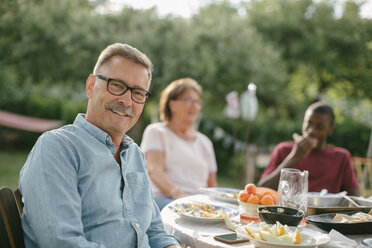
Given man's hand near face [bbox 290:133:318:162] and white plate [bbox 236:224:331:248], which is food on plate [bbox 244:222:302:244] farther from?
man's hand near face [bbox 290:133:318:162]

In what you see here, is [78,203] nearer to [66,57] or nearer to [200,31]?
[66,57]

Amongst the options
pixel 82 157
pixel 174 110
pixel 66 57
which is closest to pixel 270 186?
pixel 174 110

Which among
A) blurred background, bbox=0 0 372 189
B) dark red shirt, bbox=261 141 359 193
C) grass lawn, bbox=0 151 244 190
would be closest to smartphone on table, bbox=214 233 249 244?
dark red shirt, bbox=261 141 359 193

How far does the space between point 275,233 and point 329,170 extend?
1904mm

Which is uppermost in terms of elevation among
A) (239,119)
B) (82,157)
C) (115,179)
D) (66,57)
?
(66,57)

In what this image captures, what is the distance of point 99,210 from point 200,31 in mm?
7178

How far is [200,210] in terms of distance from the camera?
2008 millimetres

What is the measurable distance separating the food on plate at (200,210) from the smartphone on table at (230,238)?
0.28 metres

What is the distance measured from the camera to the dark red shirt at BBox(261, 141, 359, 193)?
311 centimetres

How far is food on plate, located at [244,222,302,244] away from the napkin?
20 centimetres

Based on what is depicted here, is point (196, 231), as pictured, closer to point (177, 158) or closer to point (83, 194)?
point (83, 194)

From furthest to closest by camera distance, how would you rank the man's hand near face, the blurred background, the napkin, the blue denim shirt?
the blurred background < the man's hand near face < the napkin < the blue denim shirt

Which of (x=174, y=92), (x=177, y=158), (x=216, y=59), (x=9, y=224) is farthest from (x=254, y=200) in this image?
(x=216, y=59)

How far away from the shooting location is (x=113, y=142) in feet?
5.54
